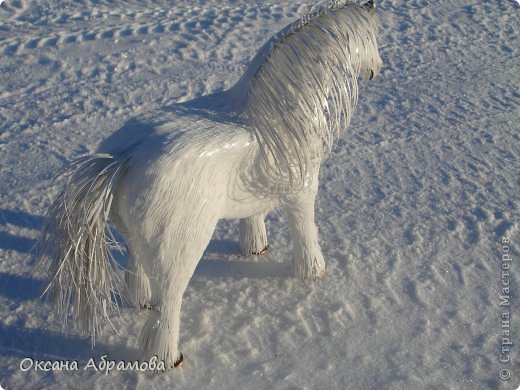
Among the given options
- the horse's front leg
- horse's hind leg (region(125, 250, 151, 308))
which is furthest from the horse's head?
horse's hind leg (region(125, 250, 151, 308))

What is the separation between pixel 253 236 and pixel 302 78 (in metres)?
0.66

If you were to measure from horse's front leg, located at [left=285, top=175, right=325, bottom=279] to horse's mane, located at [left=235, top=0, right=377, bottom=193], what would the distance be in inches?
8.3

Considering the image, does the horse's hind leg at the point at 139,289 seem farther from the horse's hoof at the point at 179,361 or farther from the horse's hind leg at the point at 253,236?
the horse's hind leg at the point at 253,236

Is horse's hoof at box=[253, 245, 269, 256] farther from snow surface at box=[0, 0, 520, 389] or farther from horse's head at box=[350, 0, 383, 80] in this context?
horse's head at box=[350, 0, 383, 80]

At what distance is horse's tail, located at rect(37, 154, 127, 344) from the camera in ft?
4.13

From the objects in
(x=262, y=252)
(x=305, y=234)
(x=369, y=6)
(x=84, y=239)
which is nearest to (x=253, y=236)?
(x=262, y=252)

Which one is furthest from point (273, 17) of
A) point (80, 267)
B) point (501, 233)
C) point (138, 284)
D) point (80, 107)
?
point (80, 267)

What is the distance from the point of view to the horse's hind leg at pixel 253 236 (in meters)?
1.82

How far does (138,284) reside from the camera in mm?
1627

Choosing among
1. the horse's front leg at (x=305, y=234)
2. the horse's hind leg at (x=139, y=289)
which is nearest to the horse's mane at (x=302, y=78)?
the horse's front leg at (x=305, y=234)

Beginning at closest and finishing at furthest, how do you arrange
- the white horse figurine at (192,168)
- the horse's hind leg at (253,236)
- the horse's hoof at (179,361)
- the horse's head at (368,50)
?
the white horse figurine at (192,168) < the horse's head at (368,50) < the horse's hoof at (179,361) < the horse's hind leg at (253,236)

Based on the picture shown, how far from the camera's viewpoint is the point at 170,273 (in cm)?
132

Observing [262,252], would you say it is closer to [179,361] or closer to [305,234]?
[305,234]

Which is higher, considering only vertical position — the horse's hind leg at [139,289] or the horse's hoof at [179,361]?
the horse's hind leg at [139,289]
